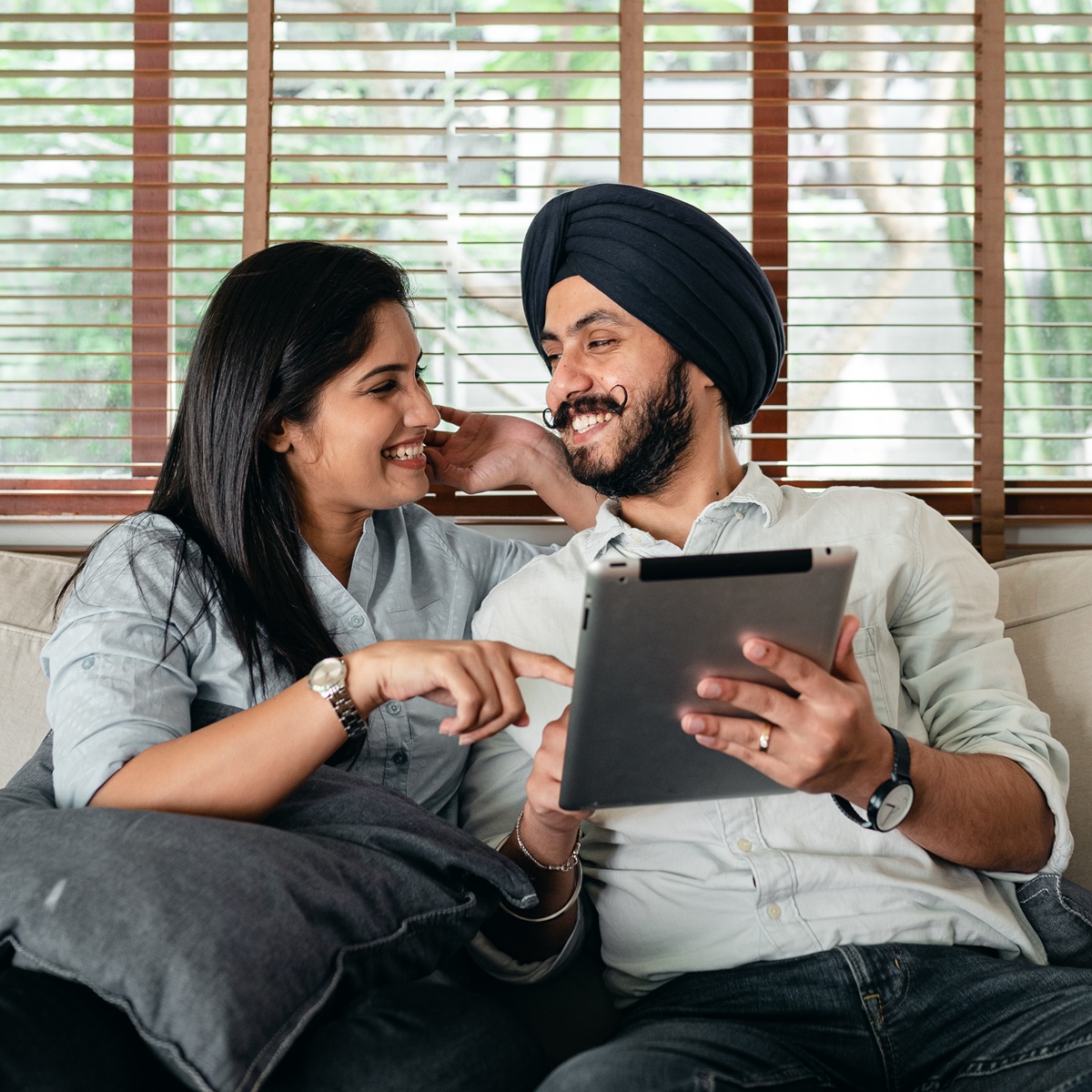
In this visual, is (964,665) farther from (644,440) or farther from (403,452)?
(403,452)

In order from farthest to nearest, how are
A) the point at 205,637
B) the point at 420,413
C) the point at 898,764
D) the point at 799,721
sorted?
the point at 420,413 < the point at 205,637 < the point at 898,764 < the point at 799,721

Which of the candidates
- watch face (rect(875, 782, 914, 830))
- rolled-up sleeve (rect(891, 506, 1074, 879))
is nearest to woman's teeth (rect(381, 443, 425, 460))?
rolled-up sleeve (rect(891, 506, 1074, 879))

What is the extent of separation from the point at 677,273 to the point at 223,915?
1049 millimetres

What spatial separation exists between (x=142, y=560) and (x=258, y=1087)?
0.71 metres

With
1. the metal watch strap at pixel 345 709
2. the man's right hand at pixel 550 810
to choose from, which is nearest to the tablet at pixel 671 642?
the man's right hand at pixel 550 810

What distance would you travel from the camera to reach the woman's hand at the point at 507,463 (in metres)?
1.84

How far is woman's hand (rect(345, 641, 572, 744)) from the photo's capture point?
111cm

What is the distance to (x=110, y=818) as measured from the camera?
1030 millimetres

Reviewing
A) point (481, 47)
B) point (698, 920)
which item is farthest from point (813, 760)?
point (481, 47)

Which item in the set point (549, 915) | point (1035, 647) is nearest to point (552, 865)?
point (549, 915)

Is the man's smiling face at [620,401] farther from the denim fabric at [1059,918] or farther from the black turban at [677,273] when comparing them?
the denim fabric at [1059,918]

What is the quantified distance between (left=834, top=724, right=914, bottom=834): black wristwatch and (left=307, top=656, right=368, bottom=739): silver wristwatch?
0.56m

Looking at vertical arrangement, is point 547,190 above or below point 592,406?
above

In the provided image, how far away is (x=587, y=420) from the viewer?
157 centimetres
